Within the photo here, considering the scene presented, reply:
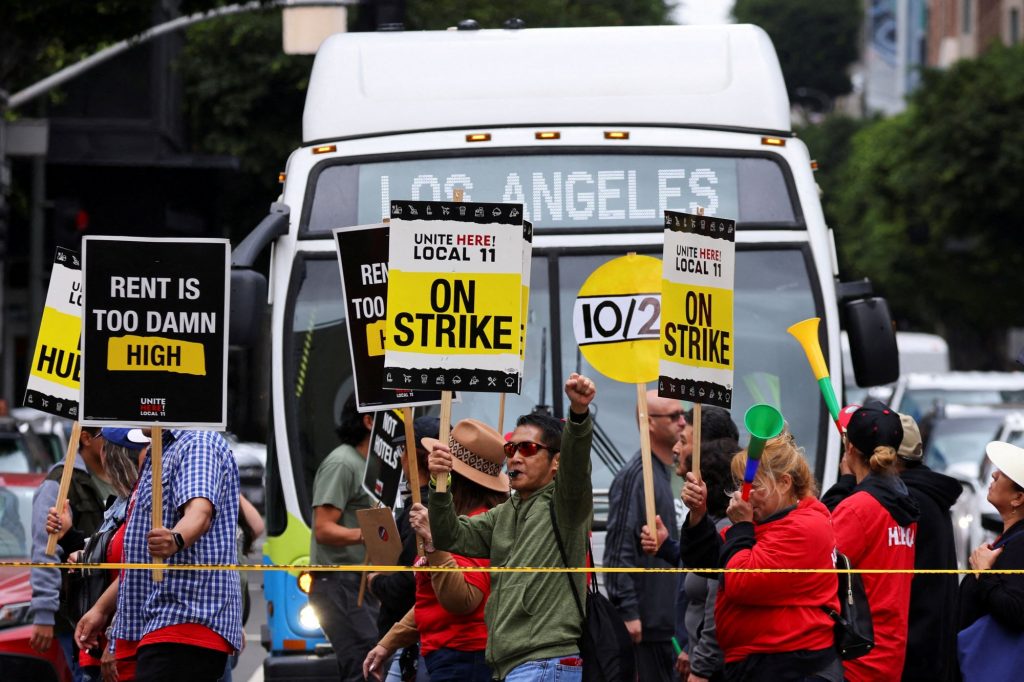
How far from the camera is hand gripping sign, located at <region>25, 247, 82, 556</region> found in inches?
316

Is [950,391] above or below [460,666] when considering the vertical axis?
below

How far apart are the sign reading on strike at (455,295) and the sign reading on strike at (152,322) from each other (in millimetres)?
671

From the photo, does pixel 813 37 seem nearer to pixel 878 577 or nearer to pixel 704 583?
pixel 878 577

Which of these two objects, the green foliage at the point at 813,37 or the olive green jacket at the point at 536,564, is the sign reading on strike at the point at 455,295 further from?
the green foliage at the point at 813,37

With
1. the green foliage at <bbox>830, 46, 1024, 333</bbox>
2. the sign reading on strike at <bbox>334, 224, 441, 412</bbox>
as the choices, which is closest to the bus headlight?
the sign reading on strike at <bbox>334, 224, 441, 412</bbox>

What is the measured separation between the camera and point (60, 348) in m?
8.09

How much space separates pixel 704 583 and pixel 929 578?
94 centimetres

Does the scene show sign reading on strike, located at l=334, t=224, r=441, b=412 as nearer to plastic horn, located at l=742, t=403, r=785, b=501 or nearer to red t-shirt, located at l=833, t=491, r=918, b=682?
plastic horn, located at l=742, t=403, r=785, b=501

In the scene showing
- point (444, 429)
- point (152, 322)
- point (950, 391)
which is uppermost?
point (152, 322)

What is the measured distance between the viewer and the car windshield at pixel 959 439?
20.2 m

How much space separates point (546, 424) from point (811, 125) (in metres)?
96.1

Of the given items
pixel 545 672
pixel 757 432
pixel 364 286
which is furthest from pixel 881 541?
pixel 364 286

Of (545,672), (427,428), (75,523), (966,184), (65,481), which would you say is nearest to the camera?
(545,672)

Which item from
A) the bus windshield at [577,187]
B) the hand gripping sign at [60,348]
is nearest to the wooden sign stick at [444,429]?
the hand gripping sign at [60,348]
